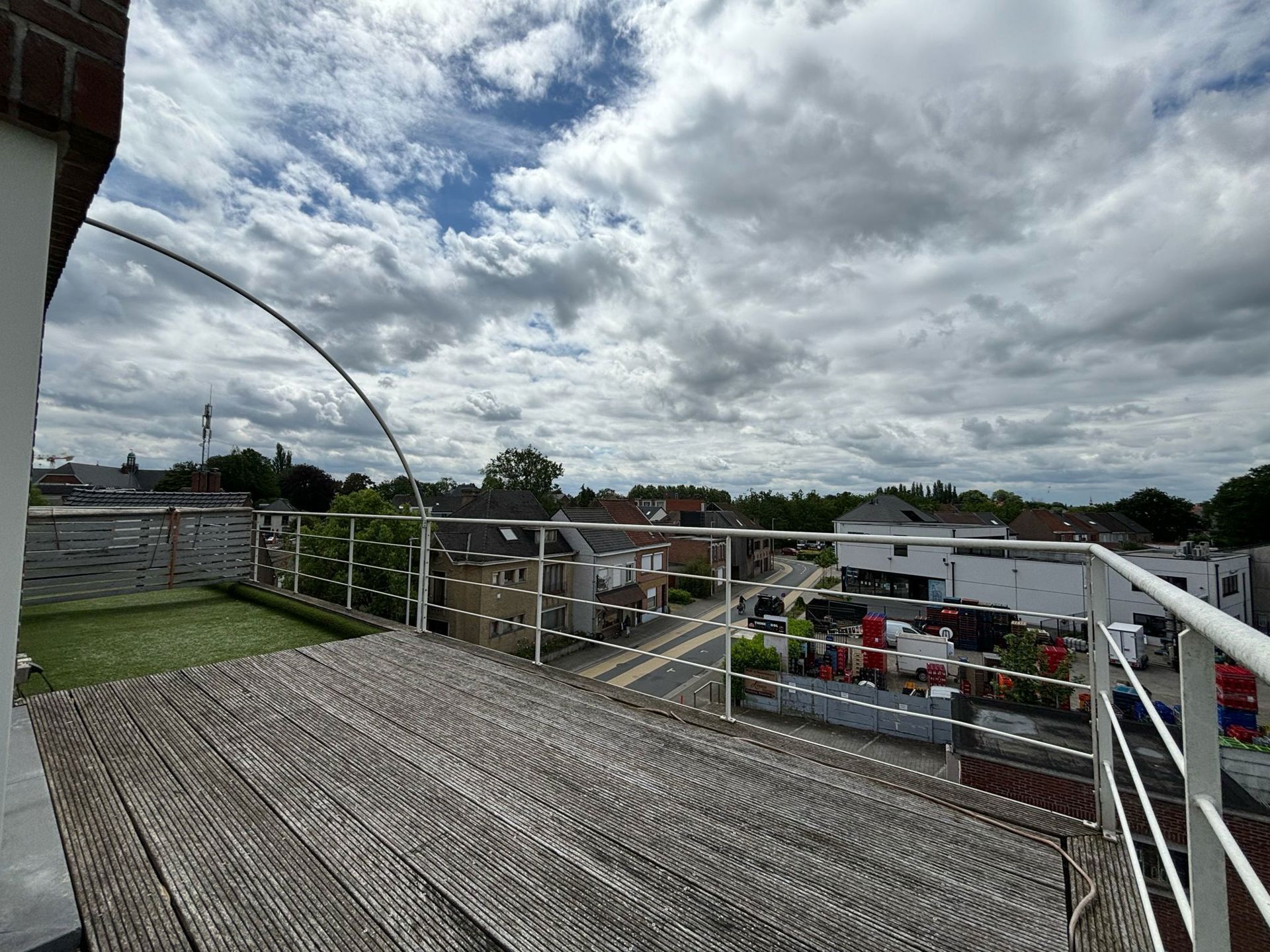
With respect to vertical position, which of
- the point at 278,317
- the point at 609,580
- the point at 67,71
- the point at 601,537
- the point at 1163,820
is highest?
the point at 278,317

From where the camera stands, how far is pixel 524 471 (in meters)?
51.7

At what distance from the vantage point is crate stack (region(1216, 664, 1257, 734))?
2.43ft

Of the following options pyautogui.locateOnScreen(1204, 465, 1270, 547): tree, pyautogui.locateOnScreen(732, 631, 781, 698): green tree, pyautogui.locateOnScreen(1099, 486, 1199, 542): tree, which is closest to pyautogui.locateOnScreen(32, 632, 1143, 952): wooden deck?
pyautogui.locateOnScreen(732, 631, 781, 698): green tree

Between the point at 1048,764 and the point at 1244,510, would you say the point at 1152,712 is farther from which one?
the point at 1244,510

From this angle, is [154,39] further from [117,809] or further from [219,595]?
[219,595]

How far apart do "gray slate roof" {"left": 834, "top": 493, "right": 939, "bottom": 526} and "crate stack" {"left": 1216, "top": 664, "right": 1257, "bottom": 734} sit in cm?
3608

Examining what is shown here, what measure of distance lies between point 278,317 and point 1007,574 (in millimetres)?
11409

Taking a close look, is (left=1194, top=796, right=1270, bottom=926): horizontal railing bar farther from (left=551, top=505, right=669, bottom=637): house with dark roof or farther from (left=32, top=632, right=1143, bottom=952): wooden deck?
(left=551, top=505, right=669, bottom=637): house with dark roof

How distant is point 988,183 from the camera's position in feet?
39.9

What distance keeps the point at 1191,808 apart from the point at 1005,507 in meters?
72.6

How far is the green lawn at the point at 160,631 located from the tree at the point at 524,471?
46.0 metres

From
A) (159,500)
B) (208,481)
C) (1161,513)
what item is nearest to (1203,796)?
(159,500)

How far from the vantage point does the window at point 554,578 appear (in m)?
18.7

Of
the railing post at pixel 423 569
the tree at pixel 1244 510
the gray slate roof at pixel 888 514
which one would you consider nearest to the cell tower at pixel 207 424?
the railing post at pixel 423 569
